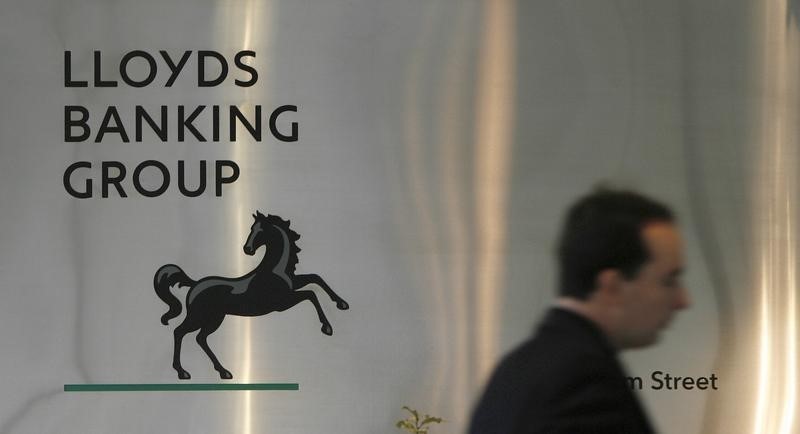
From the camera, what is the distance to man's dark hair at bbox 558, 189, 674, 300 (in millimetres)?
1988

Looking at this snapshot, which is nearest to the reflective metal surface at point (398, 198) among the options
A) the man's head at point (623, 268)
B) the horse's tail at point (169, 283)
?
the horse's tail at point (169, 283)

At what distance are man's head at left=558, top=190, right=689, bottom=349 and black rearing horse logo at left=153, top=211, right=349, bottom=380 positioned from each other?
219cm

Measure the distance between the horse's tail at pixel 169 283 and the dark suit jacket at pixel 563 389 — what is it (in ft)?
7.56

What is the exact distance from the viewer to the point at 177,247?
13.6 feet

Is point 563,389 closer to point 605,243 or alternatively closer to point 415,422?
point 605,243

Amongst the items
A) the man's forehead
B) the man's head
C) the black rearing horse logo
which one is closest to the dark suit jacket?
the man's head

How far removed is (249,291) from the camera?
4129 millimetres

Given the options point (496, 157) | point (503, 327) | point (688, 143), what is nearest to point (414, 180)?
point (496, 157)

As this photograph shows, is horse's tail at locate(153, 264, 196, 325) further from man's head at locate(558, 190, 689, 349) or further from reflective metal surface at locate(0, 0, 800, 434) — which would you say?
man's head at locate(558, 190, 689, 349)

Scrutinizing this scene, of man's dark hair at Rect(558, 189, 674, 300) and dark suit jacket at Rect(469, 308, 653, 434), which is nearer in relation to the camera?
dark suit jacket at Rect(469, 308, 653, 434)

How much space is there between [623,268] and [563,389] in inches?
9.7

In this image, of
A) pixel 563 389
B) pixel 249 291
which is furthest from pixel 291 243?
pixel 563 389

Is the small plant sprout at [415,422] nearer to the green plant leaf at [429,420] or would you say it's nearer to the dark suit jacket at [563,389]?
the green plant leaf at [429,420]

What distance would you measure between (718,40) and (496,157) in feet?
2.80
